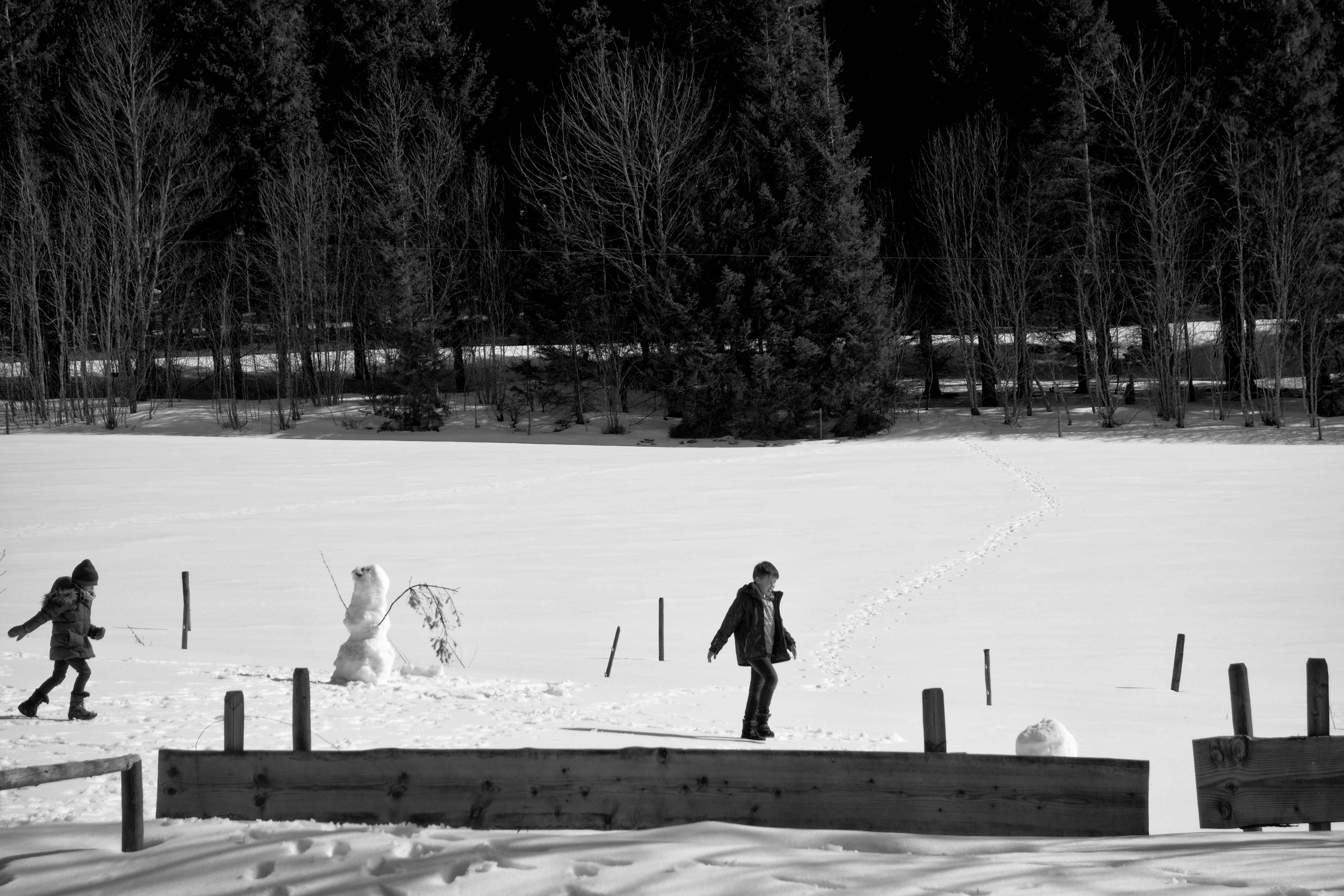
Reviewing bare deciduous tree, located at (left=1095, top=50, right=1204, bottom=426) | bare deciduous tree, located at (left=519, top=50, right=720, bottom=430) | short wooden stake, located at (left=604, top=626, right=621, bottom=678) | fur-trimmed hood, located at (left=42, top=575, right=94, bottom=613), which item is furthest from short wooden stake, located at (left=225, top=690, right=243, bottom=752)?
bare deciduous tree, located at (left=1095, top=50, right=1204, bottom=426)

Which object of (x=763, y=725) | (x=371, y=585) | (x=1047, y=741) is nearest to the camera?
(x=1047, y=741)

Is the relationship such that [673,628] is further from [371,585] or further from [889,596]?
[371,585]

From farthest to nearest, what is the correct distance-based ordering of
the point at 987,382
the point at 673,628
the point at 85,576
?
the point at 987,382 → the point at 673,628 → the point at 85,576

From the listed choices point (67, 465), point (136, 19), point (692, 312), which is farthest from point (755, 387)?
point (136, 19)

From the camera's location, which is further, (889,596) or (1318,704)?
(889,596)

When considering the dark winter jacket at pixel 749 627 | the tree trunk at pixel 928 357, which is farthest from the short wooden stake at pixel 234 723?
the tree trunk at pixel 928 357

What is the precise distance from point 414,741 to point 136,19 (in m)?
53.1

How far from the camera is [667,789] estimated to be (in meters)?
6.06

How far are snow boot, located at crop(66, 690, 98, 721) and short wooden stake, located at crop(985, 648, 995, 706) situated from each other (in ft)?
26.1

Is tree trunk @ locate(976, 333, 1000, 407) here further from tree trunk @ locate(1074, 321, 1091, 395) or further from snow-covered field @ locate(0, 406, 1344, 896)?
snow-covered field @ locate(0, 406, 1344, 896)

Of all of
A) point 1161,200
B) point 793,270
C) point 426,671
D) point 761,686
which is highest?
point 1161,200

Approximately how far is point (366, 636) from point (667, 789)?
6910mm

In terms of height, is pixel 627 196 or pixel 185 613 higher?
pixel 627 196

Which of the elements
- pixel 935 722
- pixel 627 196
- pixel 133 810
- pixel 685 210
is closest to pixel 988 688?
pixel 935 722
